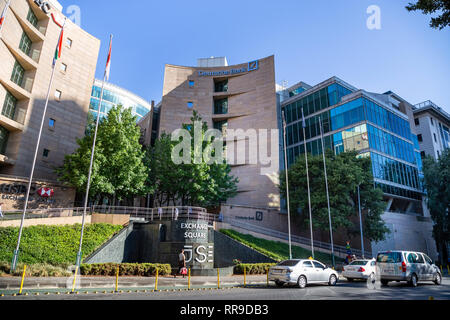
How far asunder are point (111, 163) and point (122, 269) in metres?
12.2

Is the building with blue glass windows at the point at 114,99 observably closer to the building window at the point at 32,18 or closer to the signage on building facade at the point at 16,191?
the building window at the point at 32,18

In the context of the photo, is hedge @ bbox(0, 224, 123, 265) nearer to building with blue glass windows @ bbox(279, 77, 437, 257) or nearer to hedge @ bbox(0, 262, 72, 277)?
hedge @ bbox(0, 262, 72, 277)

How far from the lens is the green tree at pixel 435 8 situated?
1112cm

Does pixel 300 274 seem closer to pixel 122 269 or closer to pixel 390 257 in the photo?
pixel 390 257

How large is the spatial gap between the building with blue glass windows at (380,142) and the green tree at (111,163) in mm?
27032

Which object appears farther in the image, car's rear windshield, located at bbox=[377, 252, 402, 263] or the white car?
the white car

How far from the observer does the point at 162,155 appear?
32.0 metres

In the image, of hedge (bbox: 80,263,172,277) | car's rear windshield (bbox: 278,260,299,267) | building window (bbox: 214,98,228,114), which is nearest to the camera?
car's rear windshield (bbox: 278,260,299,267)

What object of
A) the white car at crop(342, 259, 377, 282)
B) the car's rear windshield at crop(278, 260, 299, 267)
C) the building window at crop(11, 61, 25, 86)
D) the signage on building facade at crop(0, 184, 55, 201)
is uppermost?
the building window at crop(11, 61, 25, 86)

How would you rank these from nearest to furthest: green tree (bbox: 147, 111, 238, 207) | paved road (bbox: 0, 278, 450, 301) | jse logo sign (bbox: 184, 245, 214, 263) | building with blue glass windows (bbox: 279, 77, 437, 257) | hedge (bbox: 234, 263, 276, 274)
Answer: paved road (bbox: 0, 278, 450, 301) < hedge (bbox: 234, 263, 276, 274) < jse logo sign (bbox: 184, 245, 214, 263) < green tree (bbox: 147, 111, 238, 207) < building with blue glass windows (bbox: 279, 77, 437, 257)

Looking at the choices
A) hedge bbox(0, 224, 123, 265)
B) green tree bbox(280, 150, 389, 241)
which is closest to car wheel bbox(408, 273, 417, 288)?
green tree bbox(280, 150, 389, 241)

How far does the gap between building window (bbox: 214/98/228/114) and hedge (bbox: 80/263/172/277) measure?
1400 inches

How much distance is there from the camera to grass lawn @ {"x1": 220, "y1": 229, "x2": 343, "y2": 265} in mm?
26750

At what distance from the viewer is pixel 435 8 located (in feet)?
36.9
